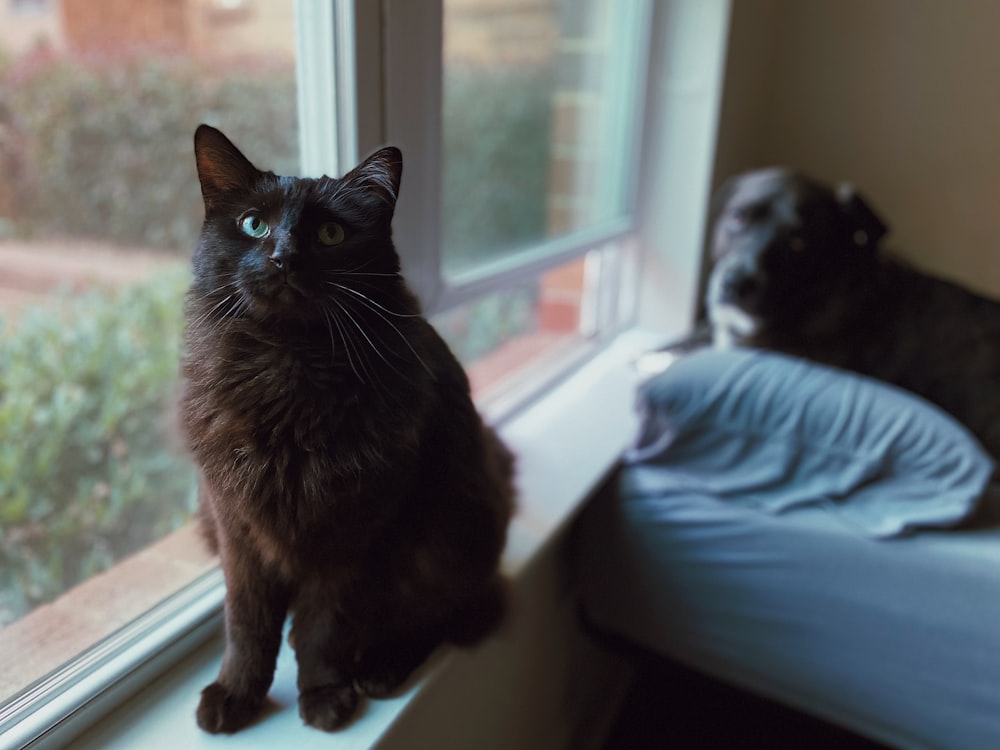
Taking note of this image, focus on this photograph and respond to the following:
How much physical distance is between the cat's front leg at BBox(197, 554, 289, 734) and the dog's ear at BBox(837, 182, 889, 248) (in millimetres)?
1417

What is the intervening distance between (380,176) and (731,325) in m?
1.18

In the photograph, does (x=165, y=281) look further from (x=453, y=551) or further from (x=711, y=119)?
(x=711, y=119)

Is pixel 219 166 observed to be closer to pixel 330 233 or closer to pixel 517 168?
pixel 330 233

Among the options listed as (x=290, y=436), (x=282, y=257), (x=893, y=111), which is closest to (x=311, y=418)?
(x=290, y=436)

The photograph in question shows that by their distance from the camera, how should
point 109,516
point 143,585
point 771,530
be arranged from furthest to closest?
point 771,530 → point 109,516 → point 143,585

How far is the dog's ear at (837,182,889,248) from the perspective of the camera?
5.06ft

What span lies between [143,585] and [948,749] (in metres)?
1.16

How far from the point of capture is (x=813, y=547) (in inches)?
43.4

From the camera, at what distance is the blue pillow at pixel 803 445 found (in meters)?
1.10

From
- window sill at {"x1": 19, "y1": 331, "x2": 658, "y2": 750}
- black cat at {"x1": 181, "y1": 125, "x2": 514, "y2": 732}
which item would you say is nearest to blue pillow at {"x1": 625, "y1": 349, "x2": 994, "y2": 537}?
window sill at {"x1": 19, "y1": 331, "x2": 658, "y2": 750}

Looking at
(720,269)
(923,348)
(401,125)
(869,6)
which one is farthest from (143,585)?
(869,6)

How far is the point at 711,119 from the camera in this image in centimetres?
169

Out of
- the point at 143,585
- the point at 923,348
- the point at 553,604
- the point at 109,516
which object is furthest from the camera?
the point at 923,348

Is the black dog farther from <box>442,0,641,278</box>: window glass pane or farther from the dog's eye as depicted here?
<box>442,0,641,278</box>: window glass pane
